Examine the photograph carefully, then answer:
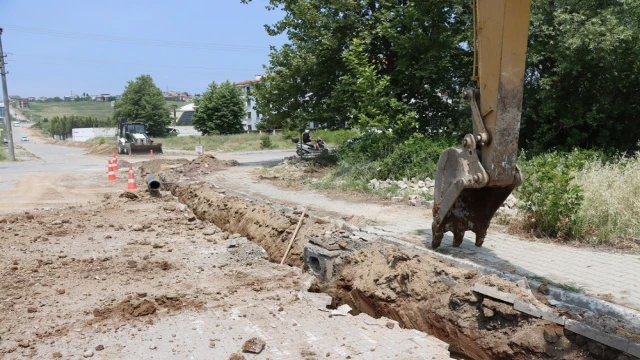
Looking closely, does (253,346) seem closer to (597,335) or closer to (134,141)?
(597,335)

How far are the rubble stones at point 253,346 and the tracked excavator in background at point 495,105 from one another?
262cm

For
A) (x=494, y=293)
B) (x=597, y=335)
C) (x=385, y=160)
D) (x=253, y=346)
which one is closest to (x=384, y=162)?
(x=385, y=160)

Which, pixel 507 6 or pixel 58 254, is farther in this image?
pixel 58 254

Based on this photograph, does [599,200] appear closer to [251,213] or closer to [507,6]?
[507,6]

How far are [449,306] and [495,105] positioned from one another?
206 cm

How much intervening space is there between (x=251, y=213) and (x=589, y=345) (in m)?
6.57

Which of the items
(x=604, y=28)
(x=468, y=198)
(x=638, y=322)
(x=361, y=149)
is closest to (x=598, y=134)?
(x=604, y=28)

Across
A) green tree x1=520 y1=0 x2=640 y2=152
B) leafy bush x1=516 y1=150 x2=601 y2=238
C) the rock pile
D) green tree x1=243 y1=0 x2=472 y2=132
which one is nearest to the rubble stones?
leafy bush x1=516 y1=150 x2=601 y2=238

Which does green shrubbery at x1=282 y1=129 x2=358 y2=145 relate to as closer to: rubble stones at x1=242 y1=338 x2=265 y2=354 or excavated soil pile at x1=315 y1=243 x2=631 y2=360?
excavated soil pile at x1=315 y1=243 x2=631 y2=360

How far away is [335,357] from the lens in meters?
4.40

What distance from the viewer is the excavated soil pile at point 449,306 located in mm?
3836

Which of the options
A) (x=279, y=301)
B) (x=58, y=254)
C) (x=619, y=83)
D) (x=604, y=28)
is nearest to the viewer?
(x=279, y=301)

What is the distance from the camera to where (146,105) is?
6328 cm

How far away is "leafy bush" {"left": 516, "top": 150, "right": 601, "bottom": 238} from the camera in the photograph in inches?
264
